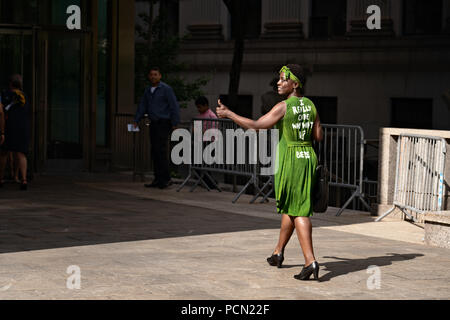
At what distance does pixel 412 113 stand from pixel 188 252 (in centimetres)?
1999

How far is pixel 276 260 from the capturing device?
28.9ft

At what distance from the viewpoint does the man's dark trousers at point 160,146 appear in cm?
1620

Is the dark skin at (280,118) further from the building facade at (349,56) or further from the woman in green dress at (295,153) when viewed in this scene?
the building facade at (349,56)

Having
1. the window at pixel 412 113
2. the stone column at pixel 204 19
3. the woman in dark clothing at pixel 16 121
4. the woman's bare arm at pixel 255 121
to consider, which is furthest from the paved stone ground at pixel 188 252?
the stone column at pixel 204 19

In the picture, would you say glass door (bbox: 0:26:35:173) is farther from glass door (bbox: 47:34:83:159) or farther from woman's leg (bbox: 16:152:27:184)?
woman's leg (bbox: 16:152:27:184)

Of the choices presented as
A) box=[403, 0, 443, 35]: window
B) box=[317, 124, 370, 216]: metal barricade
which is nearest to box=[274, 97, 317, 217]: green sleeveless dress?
box=[317, 124, 370, 216]: metal barricade

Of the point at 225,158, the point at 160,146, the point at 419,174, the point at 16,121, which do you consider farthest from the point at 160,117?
the point at 419,174

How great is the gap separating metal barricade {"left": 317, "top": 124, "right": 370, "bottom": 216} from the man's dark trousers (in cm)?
301

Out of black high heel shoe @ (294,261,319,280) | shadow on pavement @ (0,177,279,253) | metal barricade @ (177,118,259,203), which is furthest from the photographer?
metal barricade @ (177,118,259,203)

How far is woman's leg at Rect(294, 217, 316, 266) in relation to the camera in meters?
8.24

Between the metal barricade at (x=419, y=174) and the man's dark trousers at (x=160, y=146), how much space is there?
455cm

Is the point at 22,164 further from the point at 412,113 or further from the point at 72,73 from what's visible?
the point at 412,113

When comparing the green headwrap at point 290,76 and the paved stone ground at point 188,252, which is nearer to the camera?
the paved stone ground at point 188,252

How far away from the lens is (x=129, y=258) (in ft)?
30.1
